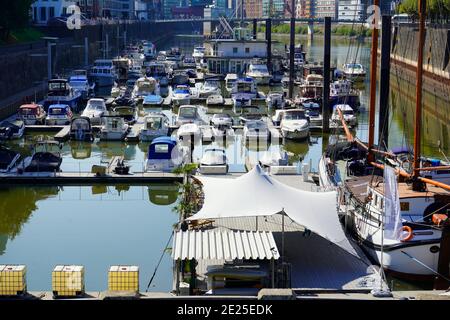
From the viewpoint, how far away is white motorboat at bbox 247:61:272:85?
57.6m

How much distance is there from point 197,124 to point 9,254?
16680 millimetres

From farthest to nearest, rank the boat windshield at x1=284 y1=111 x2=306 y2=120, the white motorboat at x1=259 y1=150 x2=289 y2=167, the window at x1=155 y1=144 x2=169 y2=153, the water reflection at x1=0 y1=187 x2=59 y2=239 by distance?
the boat windshield at x1=284 y1=111 x2=306 y2=120
the window at x1=155 y1=144 x2=169 y2=153
the white motorboat at x1=259 y1=150 x2=289 y2=167
the water reflection at x1=0 y1=187 x2=59 y2=239

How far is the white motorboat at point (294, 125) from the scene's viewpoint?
34.0 meters

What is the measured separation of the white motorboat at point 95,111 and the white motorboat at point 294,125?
8.63 metres

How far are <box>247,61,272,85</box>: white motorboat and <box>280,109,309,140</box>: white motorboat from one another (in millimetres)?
22036

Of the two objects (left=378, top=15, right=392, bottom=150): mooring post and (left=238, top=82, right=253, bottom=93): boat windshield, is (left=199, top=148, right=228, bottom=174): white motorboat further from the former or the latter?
(left=238, top=82, right=253, bottom=93): boat windshield

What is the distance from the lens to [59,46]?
61156 millimetres

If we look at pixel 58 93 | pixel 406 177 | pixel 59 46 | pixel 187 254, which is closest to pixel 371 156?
pixel 406 177

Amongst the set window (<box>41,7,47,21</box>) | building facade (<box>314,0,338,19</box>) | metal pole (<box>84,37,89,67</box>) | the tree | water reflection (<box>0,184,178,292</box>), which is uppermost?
building facade (<box>314,0,338,19</box>)

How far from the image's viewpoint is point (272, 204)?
15641 mm

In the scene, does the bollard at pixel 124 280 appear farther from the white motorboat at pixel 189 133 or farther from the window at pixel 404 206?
the white motorboat at pixel 189 133

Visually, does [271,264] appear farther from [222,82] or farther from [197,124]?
[222,82]

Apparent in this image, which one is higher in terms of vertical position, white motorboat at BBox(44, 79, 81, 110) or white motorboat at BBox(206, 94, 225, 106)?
white motorboat at BBox(44, 79, 81, 110)

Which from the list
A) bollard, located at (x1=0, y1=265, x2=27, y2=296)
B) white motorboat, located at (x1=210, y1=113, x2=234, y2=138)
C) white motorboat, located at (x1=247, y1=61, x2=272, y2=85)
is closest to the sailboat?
bollard, located at (x1=0, y1=265, x2=27, y2=296)
